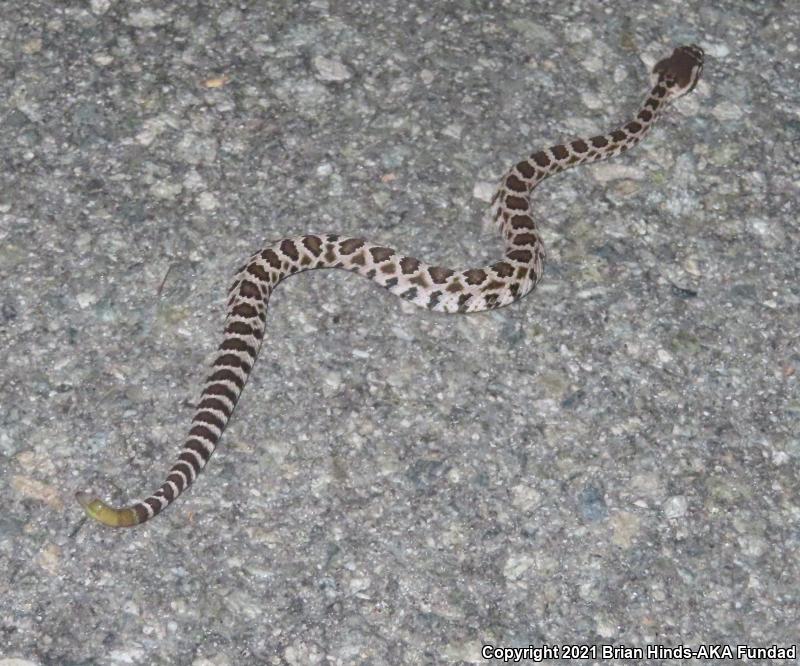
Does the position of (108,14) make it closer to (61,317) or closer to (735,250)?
(61,317)

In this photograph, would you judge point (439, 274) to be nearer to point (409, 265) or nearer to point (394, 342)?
point (409, 265)

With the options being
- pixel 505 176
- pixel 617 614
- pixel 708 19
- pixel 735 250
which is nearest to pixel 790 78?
pixel 708 19

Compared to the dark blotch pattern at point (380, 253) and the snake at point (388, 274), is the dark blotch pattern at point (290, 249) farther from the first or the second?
the dark blotch pattern at point (380, 253)

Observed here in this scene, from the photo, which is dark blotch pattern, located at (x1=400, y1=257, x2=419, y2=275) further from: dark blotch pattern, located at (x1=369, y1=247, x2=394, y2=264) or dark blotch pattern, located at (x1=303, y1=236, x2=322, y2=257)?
dark blotch pattern, located at (x1=303, y1=236, x2=322, y2=257)

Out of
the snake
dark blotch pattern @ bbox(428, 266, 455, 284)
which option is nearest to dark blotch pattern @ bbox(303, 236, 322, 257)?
the snake

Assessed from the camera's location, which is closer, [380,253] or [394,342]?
[394,342]

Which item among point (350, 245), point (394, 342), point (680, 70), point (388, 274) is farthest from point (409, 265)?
point (680, 70)
